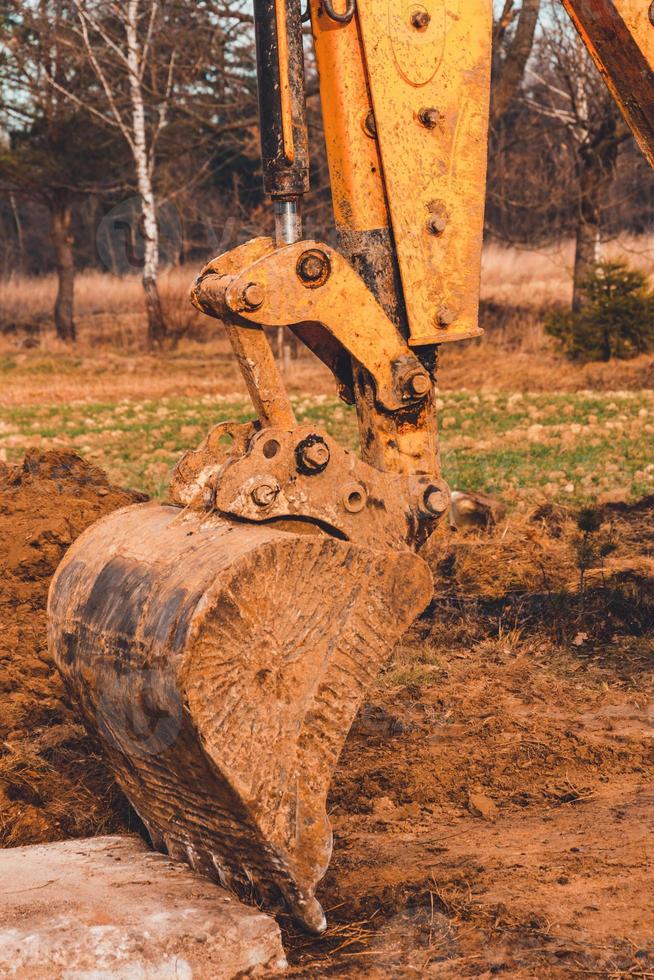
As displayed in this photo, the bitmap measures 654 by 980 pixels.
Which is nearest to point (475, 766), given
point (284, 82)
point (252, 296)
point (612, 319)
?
point (252, 296)

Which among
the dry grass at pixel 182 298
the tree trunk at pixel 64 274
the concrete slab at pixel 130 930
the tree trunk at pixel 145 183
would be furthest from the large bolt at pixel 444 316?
the tree trunk at pixel 64 274

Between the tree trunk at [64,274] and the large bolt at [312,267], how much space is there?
80.0 feet

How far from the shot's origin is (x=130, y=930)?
2811 mm

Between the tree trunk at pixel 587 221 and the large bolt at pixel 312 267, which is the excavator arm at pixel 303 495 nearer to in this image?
the large bolt at pixel 312 267

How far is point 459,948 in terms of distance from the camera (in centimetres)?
289

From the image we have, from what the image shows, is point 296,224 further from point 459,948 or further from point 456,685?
point 456,685

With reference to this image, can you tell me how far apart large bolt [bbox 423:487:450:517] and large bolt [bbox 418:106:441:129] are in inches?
41.6

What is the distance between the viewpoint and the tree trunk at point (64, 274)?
27.2m

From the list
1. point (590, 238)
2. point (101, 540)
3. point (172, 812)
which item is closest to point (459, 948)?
point (172, 812)

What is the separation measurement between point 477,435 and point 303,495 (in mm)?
9341

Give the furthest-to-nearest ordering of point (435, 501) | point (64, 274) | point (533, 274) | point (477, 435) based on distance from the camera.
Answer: point (533, 274), point (64, 274), point (477, 435), point (435, 501)

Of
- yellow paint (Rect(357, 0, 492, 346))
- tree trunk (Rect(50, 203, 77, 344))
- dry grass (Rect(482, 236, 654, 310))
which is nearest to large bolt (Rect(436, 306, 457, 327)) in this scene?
yellow paint (Rect(357, 0, 492, 346))

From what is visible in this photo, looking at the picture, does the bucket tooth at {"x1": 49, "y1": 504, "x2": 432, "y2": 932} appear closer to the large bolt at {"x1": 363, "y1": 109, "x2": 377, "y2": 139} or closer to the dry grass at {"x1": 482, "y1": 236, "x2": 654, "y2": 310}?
the large bolt at {"x1": 363, "y1": 109, "x2": 377, "y2": 139}

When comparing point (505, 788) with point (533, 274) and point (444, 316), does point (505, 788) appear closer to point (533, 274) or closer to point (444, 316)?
point (444, 316)
